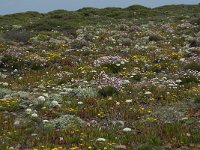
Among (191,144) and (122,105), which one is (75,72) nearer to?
(122,105)

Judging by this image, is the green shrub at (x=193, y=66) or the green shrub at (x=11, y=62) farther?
the green shrub at (x=11, y=62)

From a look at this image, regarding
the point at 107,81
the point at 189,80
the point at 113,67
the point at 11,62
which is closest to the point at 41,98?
the point at 107,81

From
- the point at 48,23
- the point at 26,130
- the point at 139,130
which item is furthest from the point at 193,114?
the point at 48,23

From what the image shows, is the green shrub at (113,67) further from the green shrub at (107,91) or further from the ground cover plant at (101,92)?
the green shrub at (107,91)

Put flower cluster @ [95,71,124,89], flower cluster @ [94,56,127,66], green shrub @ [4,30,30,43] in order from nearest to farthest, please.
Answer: flower cluster @ [95,71,124,89], flower cluster @ [94,56,127,66], green shrub @ [4,30,30,43]

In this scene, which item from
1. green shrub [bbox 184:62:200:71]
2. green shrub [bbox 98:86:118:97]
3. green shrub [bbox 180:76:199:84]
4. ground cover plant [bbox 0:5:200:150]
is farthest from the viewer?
green shrub [bbox 184:62:200:71]

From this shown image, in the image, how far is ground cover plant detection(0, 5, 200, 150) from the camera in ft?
40.2

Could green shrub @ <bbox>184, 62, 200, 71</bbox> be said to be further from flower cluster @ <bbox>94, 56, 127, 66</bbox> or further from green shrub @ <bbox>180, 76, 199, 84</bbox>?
flower cluster @ <bbox>94, 56, 127, 66</bbox>

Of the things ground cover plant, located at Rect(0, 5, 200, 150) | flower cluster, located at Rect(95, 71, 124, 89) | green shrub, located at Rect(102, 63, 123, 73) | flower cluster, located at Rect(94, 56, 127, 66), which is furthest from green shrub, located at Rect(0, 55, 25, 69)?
flower cluster, located at Rect(95, 71, 124, 89)

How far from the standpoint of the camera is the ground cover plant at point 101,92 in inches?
482

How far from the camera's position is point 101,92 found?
683 inches

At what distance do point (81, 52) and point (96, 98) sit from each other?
10.6m

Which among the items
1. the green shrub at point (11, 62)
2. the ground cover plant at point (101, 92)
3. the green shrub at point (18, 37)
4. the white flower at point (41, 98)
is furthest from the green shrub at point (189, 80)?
the green shrub at point (18, 37)

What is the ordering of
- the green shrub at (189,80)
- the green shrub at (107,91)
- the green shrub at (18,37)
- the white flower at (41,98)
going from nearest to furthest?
the white flower at (41,98) → the green shrub at (107,91) → the green shrub at (189,80) → the green shrub at (18,37)
